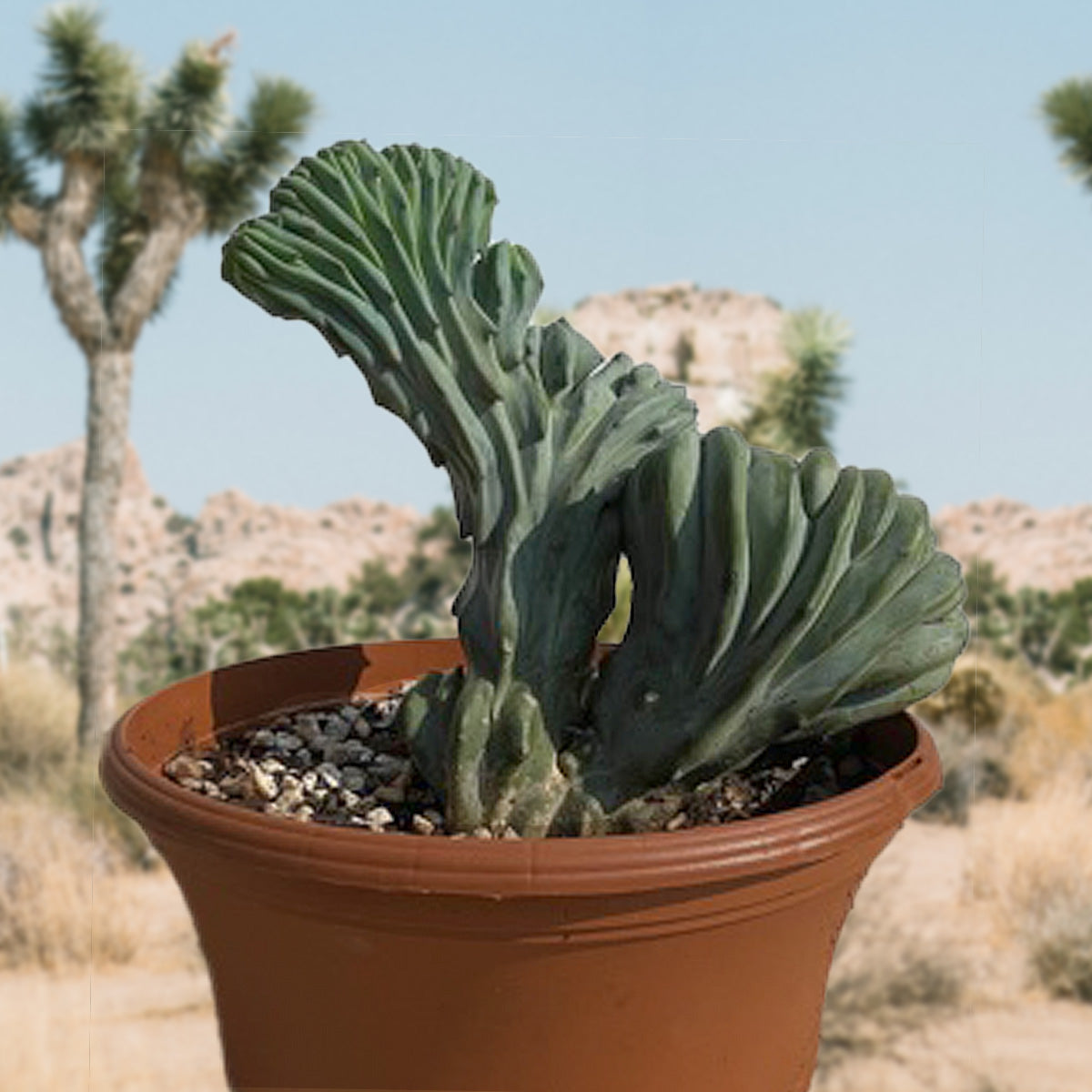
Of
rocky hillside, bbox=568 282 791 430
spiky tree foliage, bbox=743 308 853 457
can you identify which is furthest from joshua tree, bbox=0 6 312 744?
rocky hillside, bbox=568 282 791 430

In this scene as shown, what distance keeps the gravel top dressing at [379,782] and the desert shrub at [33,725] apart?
16.4 ft

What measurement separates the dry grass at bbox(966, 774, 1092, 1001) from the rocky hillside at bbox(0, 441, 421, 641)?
11662mm

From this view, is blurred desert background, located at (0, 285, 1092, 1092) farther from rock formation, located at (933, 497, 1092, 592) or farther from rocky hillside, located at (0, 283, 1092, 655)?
rocky hillside, located at (0, 283, 1092, 655)

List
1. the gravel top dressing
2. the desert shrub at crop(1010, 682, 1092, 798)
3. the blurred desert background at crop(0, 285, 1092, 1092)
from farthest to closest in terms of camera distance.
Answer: the desert shrub at crop(1010, 682, 1092, 798) < the blurred desert background at crop(0, 285, 1092, 1092) < the gravel top dressing

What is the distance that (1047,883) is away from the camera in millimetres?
4367

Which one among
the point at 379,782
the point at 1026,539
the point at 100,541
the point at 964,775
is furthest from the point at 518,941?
the point at 1026,539

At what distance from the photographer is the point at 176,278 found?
7281mm

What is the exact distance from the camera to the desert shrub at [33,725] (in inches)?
265

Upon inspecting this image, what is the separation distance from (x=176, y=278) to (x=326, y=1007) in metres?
6.34

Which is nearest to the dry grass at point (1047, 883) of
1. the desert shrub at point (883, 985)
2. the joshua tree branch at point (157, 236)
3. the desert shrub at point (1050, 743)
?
the desert shrub at point (883, 985)

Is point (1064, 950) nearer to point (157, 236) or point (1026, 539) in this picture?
point (157, 236)

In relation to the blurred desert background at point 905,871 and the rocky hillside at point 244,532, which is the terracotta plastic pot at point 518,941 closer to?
the blurred desert background at point 905,871

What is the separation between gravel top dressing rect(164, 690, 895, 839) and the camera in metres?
1.62

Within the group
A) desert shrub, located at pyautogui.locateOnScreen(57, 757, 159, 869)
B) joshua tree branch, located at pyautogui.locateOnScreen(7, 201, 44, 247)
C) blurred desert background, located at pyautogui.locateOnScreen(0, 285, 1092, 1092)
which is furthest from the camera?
joshua tree branch, located at pyautogui.locateOnScreen(7, 201, 44, 247)
